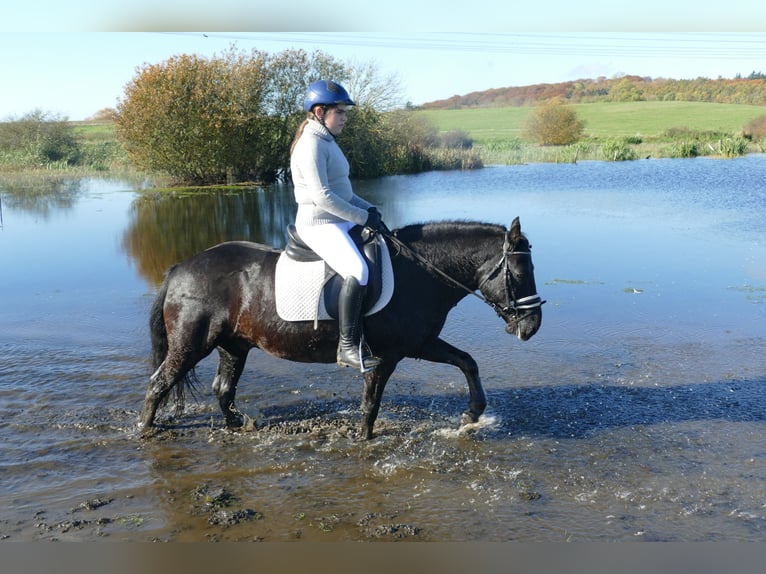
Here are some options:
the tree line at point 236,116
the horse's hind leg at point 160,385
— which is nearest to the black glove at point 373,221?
the horse's hind leg at point 160,385

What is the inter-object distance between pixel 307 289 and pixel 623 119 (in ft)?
206

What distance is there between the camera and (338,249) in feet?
18.0

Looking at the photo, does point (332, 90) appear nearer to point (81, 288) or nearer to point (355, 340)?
point (355, 340)

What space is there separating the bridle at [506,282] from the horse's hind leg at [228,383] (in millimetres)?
1824

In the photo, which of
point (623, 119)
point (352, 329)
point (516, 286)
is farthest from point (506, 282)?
point (623, 119)

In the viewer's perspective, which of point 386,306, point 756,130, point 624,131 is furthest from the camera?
point 624,131

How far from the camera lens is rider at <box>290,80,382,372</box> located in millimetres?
5215

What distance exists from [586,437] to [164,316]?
3.83 meters

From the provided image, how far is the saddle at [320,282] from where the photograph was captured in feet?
18.4

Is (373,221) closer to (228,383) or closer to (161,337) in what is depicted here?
(228,383)

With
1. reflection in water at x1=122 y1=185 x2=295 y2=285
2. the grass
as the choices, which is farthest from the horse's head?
the grass

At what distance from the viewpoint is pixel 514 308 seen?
5.77m

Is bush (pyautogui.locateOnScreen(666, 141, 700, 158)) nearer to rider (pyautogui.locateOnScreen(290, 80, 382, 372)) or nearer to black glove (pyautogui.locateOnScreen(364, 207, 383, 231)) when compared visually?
black glove (pyautogui.locateOnScreen(364, 207, 383, 231))

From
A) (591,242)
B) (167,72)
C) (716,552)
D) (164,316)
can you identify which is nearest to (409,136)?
(167,72)
